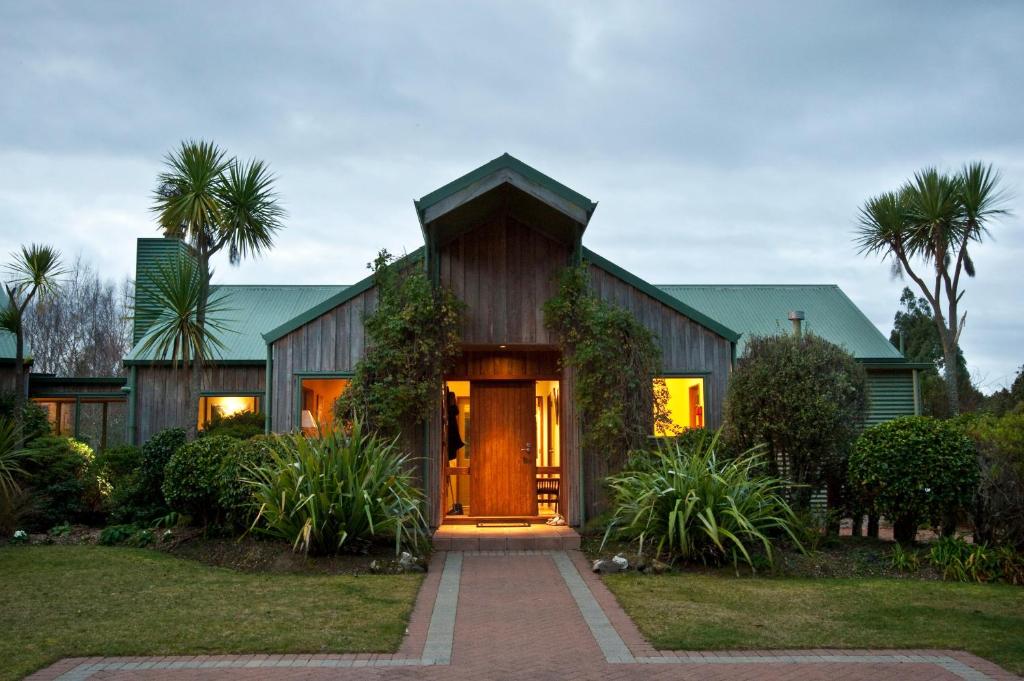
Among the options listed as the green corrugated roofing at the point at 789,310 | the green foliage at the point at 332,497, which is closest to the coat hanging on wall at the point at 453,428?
the green foliage at the point at 332,497

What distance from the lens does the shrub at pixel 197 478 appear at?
1040 cm

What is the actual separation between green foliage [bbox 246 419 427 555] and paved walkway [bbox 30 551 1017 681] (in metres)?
2.15

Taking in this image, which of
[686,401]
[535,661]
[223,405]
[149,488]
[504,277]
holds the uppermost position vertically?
[504,277]

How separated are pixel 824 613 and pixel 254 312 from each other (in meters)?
14.4

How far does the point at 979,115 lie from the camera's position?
42.5 ft

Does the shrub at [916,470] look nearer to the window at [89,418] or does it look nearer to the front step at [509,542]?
the front step at [509,542]

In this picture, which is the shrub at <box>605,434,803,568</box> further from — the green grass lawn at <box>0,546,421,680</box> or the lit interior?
the lit interior

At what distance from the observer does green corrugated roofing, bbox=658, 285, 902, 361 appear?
17719mm

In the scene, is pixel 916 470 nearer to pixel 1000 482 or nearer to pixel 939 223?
pixel 1000 482

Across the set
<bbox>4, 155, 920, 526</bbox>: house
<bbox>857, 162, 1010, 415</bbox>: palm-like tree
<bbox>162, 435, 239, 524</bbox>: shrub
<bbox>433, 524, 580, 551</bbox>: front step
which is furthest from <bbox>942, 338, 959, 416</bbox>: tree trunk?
<bbox>162, 435, 239, 524</bbox>: shrub

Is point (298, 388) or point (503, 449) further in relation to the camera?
point (503, 449)

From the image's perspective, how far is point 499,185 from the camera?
10.7m

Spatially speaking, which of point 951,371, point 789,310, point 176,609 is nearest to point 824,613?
point 176,609

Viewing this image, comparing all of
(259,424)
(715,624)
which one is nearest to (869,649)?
(715,624)
